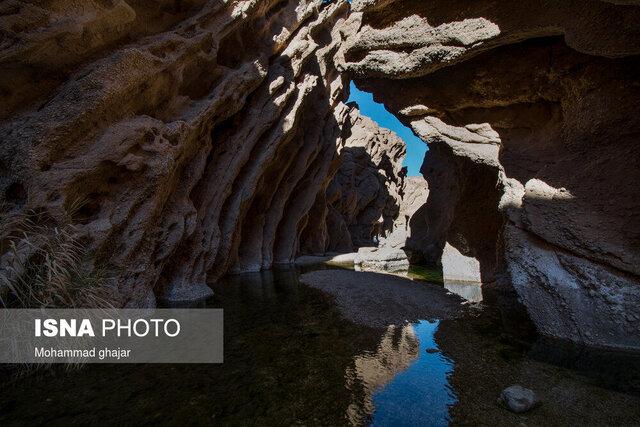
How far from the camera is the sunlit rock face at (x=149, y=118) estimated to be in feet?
21.0

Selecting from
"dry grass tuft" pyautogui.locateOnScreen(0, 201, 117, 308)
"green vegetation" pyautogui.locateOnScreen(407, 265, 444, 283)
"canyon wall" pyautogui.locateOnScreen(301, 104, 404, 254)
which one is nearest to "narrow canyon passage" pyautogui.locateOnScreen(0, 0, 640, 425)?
"dry grass tuft" pyautogui.locateOnScreen(0, 201, 117, 308)

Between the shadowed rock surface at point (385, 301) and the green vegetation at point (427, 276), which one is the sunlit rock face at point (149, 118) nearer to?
the shadowed rock surface at point (385, 301)

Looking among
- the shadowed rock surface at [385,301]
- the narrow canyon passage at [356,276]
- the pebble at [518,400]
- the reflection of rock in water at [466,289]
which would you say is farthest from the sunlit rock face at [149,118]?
the reflection of rock in water at [466,289]

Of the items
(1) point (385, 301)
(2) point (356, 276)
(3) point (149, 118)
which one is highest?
(3) point (149, 118)

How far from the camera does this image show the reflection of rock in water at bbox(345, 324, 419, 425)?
149 inches

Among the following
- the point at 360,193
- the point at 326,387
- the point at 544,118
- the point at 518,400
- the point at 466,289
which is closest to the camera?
the point at 518,400

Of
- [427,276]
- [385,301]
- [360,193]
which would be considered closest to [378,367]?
[385,301]

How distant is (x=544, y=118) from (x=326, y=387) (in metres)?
8.64

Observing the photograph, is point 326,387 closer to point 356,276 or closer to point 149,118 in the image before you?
point 149,118

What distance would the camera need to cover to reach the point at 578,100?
7.12 meters

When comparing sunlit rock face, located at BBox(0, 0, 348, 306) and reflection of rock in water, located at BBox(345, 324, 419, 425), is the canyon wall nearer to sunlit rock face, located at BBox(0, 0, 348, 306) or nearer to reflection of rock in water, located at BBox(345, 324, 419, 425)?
sunlit rock face, located at BBox(0, 0, 348, 306)

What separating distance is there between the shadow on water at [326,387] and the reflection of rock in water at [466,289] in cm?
422

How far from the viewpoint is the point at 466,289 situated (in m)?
11.9

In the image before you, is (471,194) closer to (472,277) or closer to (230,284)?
(472,277)
